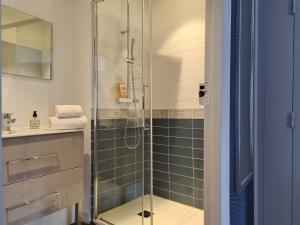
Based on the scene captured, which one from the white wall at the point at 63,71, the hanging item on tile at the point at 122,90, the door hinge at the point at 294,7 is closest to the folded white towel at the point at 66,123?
the white wall at the point at 63,71

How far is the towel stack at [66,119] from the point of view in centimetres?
167

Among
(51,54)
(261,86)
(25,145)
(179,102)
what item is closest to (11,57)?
(51,54)

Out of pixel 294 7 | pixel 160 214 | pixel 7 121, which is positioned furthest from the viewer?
pixel 160 214

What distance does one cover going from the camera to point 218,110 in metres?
0.97

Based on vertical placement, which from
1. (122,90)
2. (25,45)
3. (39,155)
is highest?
(25,45)

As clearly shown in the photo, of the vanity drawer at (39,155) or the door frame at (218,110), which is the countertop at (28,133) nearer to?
the vanity drawer at (39,155)

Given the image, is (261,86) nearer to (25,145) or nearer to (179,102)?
(179,102)

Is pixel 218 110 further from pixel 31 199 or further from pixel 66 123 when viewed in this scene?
pixel 31 199

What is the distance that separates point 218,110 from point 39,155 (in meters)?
1.21

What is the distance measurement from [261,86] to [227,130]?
1.05m

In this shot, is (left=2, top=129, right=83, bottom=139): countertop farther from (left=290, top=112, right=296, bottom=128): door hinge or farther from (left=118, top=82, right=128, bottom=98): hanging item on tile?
(left=290, top=112, right=296, bottom=128): door hinge

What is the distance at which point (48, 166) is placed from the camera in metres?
1.55

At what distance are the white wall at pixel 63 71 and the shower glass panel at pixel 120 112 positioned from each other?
0.08m

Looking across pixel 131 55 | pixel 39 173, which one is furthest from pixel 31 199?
pixel 131 55
